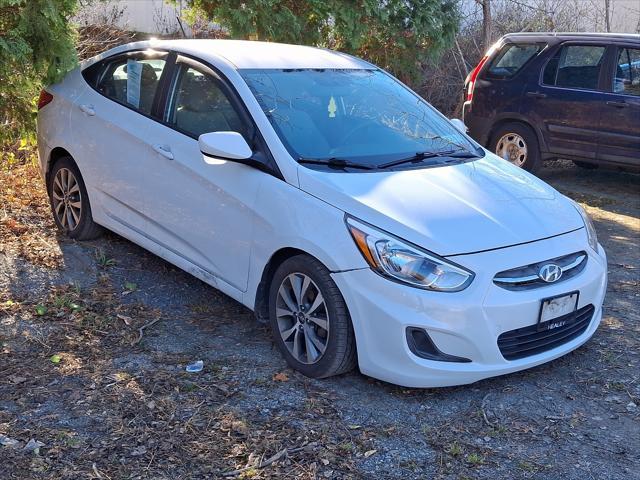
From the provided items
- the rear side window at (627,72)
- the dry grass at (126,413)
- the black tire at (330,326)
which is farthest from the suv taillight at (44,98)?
the rear side window at (627,72)

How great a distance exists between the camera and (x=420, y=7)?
8.90 metres

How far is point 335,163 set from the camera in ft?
14.8

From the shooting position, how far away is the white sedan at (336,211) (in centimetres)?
397

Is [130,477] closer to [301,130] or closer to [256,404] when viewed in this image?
[256,404]

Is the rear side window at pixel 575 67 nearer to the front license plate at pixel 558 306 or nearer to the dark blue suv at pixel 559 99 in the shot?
the dark blue suv at pixel 559 99

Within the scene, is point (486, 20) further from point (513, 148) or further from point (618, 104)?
point (618, 104)

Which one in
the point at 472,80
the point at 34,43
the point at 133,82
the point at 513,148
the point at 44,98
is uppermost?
the point at 34,43

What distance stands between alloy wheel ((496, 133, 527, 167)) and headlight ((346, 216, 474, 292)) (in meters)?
6.04

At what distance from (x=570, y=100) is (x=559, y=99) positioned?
13 centimetres

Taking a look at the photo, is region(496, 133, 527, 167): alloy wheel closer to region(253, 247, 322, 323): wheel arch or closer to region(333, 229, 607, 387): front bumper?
region(333, 229, 607, 387): front bumper

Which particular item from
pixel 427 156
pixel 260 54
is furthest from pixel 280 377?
pixel 260 54

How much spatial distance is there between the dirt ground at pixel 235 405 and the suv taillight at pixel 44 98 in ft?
4.80

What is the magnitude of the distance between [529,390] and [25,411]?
8.39 feet

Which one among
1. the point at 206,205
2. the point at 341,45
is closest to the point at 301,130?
the point at 206,205
